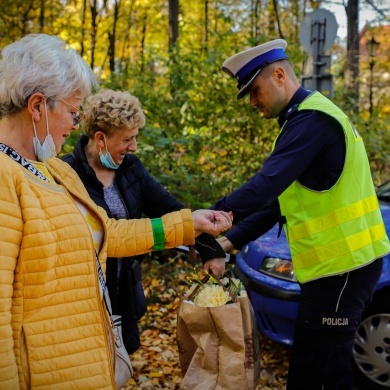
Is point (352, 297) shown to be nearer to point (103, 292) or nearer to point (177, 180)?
point (103, 292)

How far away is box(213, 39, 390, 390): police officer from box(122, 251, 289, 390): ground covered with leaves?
0.72 metres

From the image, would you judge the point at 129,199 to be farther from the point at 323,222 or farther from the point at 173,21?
the point at 173,21

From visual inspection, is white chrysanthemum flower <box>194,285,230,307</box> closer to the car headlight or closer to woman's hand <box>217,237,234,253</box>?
woman's hand <box>217,237,234,253</box>

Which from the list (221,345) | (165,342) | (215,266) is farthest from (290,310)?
(165,342)

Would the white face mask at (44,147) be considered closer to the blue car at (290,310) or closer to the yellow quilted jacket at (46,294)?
the yellow quilted jacket at (46,294)

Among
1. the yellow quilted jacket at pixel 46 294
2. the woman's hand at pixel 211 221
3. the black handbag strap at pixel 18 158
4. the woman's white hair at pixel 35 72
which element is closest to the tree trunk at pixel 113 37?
the woman's hand at pixel 211 221

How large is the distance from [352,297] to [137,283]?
1367mm

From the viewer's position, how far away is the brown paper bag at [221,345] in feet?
8.91

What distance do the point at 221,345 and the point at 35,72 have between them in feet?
5.57

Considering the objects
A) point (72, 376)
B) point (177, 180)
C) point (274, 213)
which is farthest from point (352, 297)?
point (177, 180)

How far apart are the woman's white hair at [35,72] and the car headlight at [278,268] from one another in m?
2.47

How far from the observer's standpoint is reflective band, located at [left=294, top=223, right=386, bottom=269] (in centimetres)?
271

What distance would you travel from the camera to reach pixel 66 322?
1.72 m

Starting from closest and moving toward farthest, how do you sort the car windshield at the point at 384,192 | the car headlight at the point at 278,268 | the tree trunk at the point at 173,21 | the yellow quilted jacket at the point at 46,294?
the yellow quilted jacket at the point at 46,294 → the car headlight at the point at 278,268 → the car windshield at the point at 384,192 → the tree trunk at the point at 173,21
